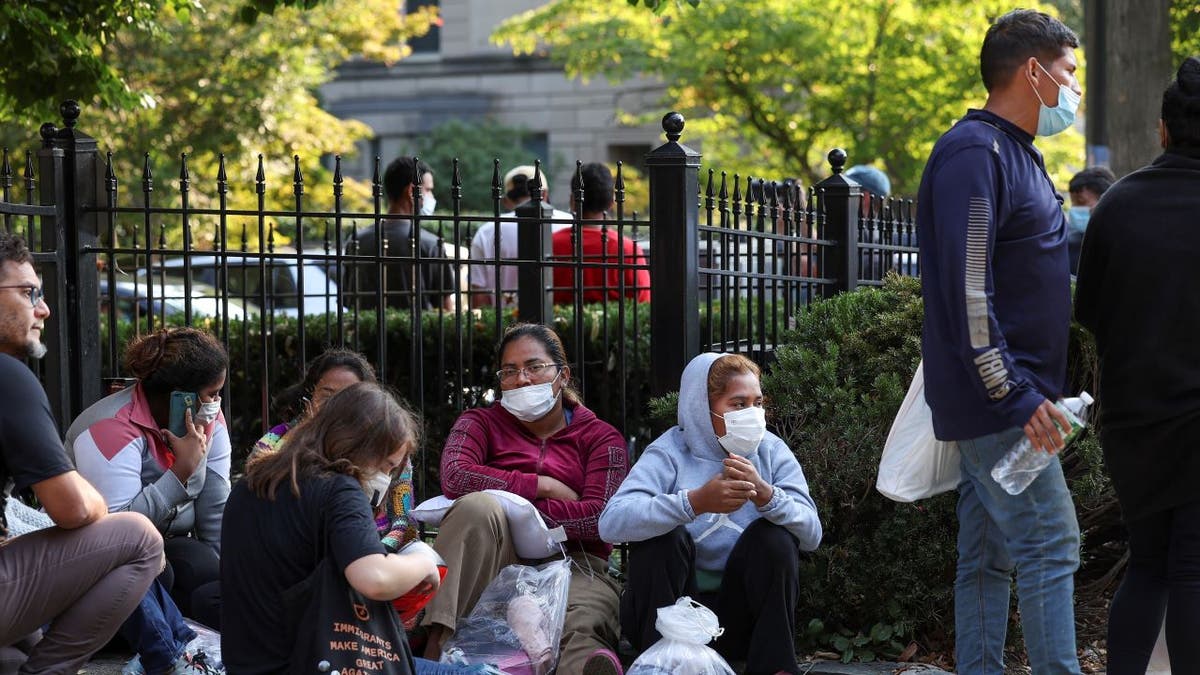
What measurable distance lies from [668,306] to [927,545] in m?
1.32

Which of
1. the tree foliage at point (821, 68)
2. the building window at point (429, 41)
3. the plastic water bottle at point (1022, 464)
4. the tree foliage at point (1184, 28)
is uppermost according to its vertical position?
the building window at point (429, 41)

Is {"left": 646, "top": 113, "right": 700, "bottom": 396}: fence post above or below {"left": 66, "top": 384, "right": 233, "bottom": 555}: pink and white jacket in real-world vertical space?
above

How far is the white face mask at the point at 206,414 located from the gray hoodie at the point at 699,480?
141 centimetres

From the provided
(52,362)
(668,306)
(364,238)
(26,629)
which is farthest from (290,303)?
(26,629)

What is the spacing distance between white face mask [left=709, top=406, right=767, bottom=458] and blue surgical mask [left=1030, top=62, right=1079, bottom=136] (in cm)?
135

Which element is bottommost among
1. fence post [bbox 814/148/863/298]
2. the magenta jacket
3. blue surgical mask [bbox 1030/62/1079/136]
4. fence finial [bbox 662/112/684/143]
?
the magenta jacket

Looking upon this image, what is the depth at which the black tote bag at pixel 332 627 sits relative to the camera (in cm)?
397

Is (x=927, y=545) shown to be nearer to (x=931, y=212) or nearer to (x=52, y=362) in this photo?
(x=931, y=212)

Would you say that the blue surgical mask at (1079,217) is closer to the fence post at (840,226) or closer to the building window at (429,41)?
the fence post at (840,226)

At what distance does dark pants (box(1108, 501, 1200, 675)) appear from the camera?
4.28 meters

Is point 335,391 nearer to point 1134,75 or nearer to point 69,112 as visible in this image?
point 69,112

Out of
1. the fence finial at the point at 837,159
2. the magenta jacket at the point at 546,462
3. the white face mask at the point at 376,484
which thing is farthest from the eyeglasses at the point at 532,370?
the fence finial at the point at 837,159

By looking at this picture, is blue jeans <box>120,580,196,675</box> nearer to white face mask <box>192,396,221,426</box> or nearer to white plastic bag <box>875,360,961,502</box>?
white face mask <box>192,396,221,426</box>

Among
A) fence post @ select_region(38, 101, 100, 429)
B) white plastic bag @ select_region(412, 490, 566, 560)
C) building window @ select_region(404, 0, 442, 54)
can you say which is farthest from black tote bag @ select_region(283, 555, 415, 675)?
building window @ select_region(404, 0, 442, 54)
